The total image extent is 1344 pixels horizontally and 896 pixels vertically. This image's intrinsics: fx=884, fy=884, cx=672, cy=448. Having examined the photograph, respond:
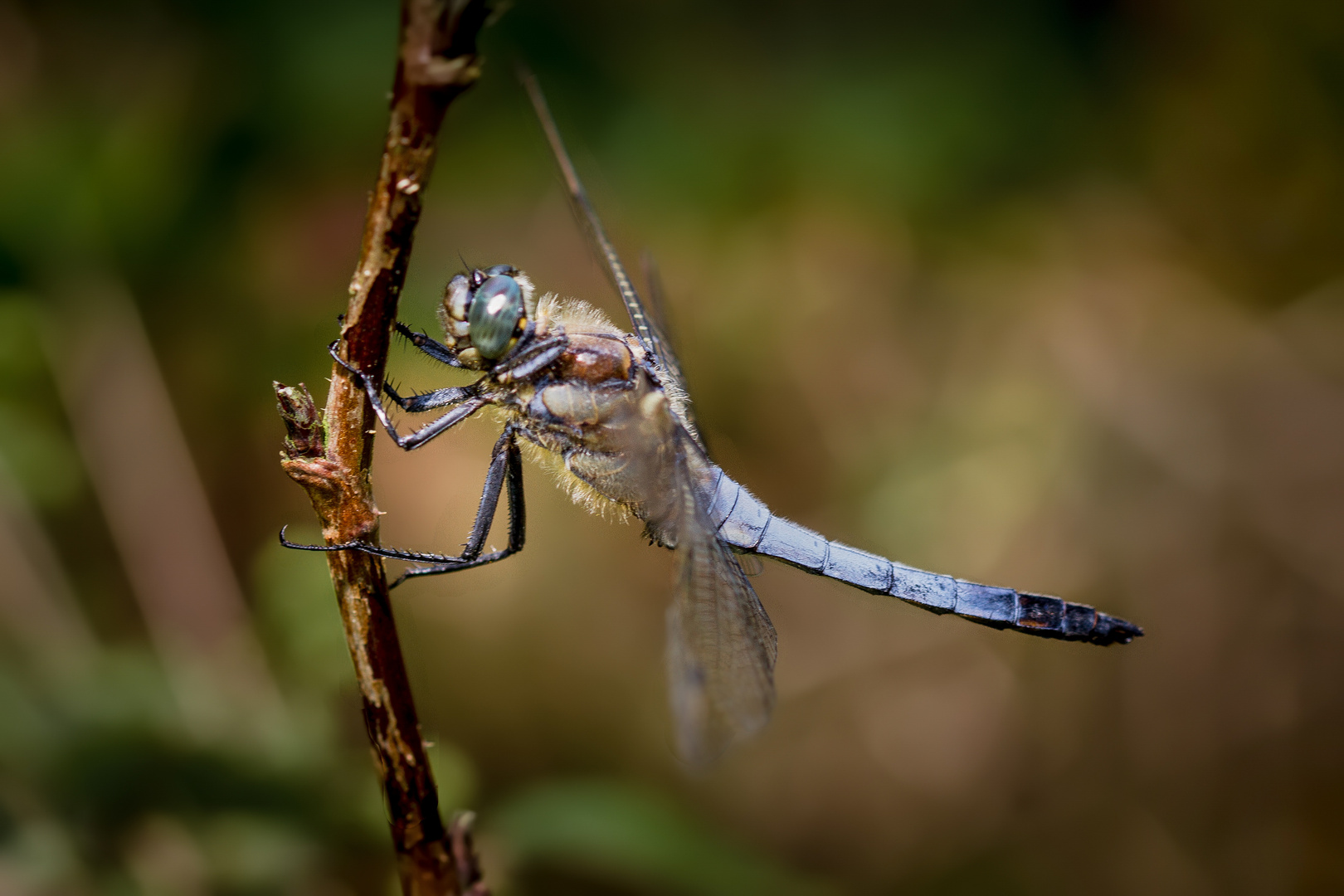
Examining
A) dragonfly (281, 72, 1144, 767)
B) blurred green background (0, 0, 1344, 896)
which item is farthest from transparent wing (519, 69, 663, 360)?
blurred green background (0, 0, 1344, 896)

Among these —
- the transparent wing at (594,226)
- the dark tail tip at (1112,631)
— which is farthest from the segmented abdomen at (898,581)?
the transparent wing at (594,226)

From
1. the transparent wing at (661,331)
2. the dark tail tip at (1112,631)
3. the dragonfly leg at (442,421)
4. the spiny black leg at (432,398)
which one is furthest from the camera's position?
the transparent wing at (661,331)

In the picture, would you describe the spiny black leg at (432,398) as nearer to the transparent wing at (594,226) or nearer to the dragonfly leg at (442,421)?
the dragonfly leg at (442,421)

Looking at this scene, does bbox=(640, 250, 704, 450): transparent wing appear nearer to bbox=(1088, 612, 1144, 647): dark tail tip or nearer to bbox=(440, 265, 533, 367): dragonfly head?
bbox=(440, 265, 533, 367): dragonfly head

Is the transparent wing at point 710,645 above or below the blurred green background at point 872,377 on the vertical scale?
below

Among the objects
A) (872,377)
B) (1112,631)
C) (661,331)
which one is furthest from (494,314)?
(872,377)

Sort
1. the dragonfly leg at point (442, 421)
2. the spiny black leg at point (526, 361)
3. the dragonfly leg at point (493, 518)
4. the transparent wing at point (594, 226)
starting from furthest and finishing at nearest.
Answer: the transparent wing at point (594, 226), the spiny black leg at point (526, 361), the dragonfly leg at point (493, 518), the dragonfly leg at point (442, 421)

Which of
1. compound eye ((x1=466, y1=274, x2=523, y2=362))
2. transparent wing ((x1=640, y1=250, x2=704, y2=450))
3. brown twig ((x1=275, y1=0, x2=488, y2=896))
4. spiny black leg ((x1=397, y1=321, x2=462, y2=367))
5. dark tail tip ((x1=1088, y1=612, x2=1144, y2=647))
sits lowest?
brown twig ((x1=275, y1=0, x2=488, y2=896))

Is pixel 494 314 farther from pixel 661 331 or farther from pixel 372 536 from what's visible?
pixel 372 536
